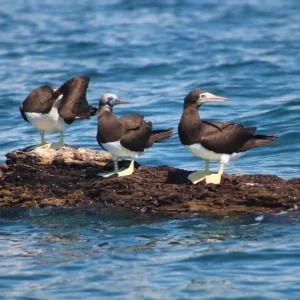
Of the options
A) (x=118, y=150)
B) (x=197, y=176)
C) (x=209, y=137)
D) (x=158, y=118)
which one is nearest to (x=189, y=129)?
(x=209, y=137)

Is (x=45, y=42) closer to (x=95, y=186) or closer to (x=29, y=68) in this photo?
(x=29, y=68)

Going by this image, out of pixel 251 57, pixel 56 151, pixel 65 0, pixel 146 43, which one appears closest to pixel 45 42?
pixel 146 43

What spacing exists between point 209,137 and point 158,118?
28.0ft

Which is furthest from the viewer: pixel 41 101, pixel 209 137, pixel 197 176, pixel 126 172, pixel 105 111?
pixel 41 101

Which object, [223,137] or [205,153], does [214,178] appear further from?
[223,137]

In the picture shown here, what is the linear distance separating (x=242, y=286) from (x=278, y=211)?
1.93 m

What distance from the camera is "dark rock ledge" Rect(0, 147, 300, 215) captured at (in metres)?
11.2

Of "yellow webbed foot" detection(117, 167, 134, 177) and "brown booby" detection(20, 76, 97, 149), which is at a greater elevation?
"brown booby" detection(20, 76, 97, 149)

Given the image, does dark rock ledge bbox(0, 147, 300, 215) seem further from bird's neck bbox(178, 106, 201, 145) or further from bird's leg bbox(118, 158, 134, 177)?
bird's neck bbox(178, 106, 201, 145)

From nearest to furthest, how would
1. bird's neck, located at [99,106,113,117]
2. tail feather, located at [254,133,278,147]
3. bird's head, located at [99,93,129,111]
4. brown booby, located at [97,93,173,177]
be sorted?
brown booby, located at [97,93,173,177] < tail feather, located at [254,133,278,147] < bird's neck, located at [99,106,113,117] < bird's head, located at [99,93,129,111]

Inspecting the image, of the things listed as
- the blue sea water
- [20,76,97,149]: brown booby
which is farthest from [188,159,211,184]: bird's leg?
[20,76,97,149]: brown booby

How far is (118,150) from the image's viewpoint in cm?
1159

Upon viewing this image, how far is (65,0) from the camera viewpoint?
40125 millimetres

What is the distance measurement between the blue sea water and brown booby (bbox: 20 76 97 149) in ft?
4.88
